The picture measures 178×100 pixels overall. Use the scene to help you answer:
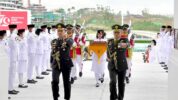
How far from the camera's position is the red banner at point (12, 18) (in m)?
24.5

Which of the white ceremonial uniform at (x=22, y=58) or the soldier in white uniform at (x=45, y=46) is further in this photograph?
the soldier in white uniform at (x=45, y=46)

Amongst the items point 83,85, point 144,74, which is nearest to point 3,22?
point 144,74

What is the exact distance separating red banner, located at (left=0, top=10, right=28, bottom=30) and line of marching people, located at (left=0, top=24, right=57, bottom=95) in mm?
7165

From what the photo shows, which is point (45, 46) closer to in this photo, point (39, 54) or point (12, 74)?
point (39, 54)

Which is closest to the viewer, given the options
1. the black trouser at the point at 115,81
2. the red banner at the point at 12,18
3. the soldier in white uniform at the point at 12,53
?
the black trouser at the point at 115,81

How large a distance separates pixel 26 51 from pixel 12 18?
13.0m

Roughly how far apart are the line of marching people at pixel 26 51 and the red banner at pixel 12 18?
23.5 feet

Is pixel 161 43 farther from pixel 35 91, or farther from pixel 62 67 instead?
pixel 62 67

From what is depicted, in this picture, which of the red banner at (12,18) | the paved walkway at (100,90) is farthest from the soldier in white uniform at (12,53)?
the red banner at (12,18)

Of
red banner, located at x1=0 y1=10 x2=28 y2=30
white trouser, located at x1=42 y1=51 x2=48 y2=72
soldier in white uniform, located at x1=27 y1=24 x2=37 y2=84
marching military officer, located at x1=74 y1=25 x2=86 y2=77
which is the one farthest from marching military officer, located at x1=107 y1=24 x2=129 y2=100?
red banner, located at x1=0 y1=10 x2=28 y2=30

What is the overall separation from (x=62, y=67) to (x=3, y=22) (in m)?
14.8

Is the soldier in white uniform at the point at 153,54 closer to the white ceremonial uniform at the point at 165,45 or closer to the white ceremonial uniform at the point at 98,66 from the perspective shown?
the white ceremonial uniform at the point at 165,45

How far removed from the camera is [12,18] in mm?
26156

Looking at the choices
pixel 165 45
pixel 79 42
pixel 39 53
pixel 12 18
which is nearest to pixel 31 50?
pixel 39 53
